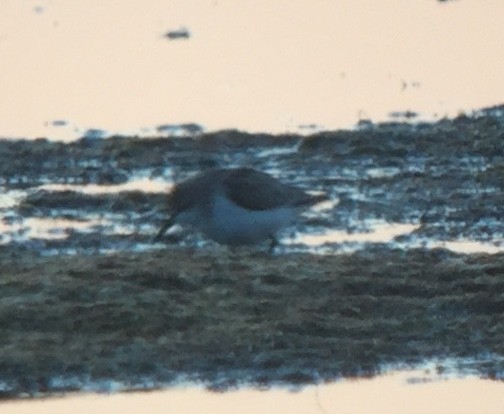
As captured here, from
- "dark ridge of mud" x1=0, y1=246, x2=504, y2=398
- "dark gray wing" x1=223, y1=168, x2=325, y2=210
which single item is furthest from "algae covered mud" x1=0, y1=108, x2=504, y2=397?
"dark gray wing" x1=223, y1=168, x2=325, y2=210

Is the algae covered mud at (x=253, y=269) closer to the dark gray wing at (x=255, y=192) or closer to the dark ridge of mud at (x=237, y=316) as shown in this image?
the dark ridge of mud at (x=237, y=316)

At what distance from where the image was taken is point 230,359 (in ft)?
12.4

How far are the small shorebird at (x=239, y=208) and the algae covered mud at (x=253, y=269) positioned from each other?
0.26 feet

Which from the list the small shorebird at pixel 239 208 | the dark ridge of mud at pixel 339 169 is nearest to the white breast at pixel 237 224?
the small shorebird at pixel 239 208

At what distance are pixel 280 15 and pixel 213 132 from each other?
1749mm

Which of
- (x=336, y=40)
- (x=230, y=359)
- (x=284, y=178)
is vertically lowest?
(x=230, y=359)

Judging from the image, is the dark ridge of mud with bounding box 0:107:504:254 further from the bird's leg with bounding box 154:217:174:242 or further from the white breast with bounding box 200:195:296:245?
the white breast with bounding box 200:195:296:245

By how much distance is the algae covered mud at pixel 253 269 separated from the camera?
3.79 m

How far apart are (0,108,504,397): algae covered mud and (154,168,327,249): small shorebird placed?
0.26 ft

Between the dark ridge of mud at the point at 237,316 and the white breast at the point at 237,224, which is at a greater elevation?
the white breast at the point at 237,224

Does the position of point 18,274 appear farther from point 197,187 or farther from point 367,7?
point 367,7

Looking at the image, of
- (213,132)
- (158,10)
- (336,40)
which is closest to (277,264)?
(213,132)

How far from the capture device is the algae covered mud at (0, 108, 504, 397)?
379 centimetres

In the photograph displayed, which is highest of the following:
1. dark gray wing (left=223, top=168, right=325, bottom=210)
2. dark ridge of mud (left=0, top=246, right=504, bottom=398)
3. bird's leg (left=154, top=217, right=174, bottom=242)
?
dark gray wing (left=223, top=168, right=325, bottom=210)
